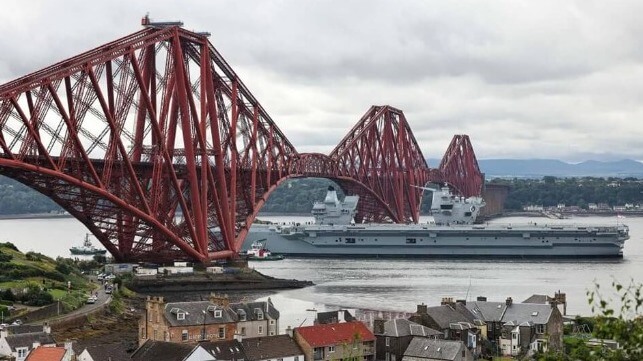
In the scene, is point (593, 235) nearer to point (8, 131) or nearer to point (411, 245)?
point (411, 245)

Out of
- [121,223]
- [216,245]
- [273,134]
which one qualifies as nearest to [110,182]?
[121,223]

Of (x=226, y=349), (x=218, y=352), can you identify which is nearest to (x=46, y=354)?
(x=218, y=352)

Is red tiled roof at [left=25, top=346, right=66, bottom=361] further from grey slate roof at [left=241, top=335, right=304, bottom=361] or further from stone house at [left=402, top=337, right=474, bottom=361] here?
stone house at [left=402, top=337, right=474, bottom=361]

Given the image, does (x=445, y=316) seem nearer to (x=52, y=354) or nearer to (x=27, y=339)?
(x=27, y=339)

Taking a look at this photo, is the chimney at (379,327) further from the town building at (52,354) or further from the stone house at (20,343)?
the stone house at (20,343)

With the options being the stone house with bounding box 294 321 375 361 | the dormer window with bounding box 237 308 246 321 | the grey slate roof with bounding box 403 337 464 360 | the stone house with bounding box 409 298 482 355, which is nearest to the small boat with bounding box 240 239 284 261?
the dormer window with bounding box 237 308 246 321
